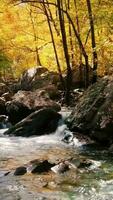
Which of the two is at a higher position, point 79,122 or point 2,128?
point 79,122

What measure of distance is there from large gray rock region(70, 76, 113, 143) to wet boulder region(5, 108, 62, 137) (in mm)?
999

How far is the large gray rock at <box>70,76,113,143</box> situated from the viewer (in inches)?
562

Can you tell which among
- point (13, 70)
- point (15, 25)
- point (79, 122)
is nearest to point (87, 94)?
point (79, 122)

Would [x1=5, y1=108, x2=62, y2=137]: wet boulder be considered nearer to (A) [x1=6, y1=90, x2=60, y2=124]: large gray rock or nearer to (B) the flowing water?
(A) [x1=6, y1=90, x2=60, y2=124]: large gray rock

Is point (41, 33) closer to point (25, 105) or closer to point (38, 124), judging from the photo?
point (25, 105)

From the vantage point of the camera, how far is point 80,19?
24297 millimetres

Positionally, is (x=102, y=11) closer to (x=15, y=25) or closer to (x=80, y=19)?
(x=80, y=19)

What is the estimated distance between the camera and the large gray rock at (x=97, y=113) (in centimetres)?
1427

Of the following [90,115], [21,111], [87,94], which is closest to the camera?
[90,115]

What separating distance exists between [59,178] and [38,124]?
23.0 ft

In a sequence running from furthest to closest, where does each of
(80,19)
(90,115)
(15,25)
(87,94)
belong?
(15,25)
(80,19)
(87,94)
(90,115)

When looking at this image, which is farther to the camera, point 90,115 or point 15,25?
point 15,25

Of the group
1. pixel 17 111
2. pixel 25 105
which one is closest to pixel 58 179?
pixel 25 105

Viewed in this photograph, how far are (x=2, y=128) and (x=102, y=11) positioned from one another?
21.3ft
